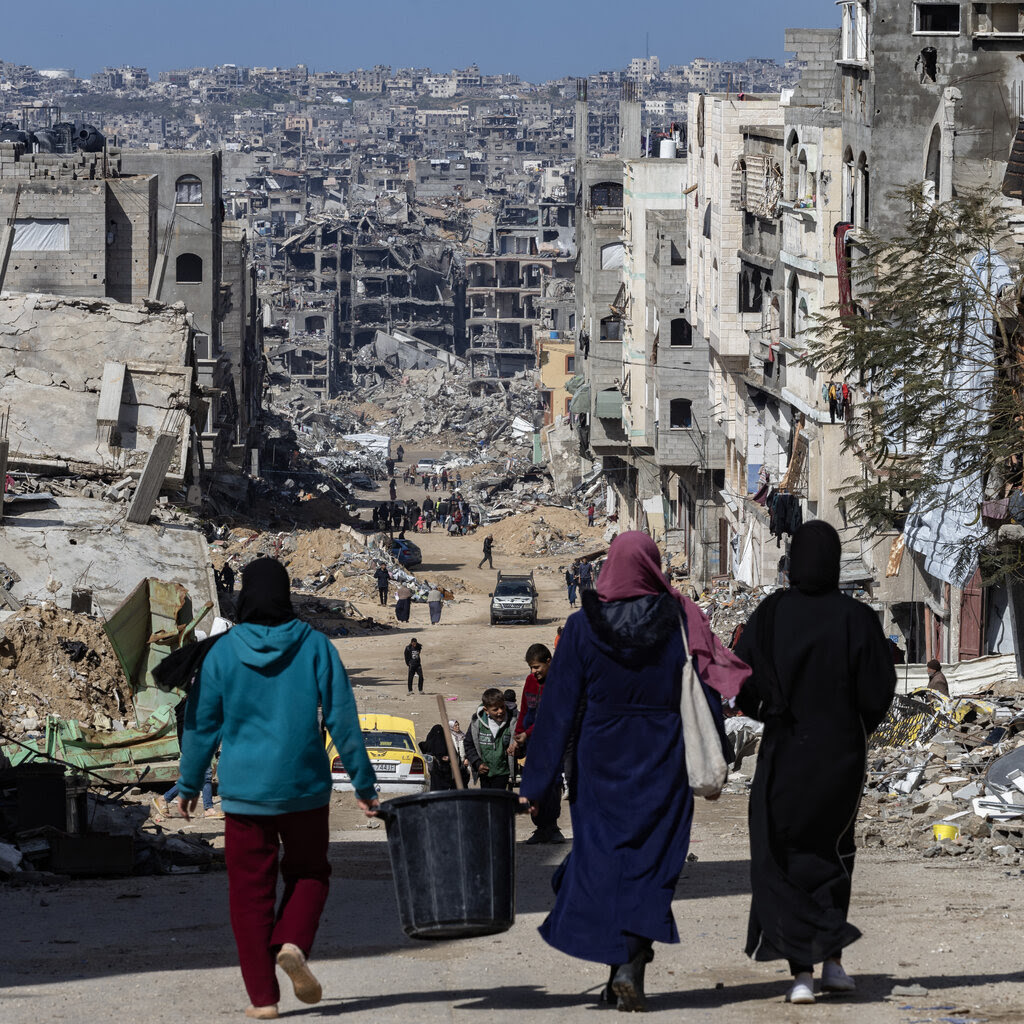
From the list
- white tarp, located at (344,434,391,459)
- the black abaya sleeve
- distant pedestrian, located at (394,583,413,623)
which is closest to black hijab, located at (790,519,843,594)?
the black abaya sleeve

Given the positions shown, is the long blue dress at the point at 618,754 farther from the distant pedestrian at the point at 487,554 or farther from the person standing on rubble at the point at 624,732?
the distant pedestrian at the point at 487,554

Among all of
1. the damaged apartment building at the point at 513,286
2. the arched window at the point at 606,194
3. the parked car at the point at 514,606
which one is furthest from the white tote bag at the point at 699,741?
the damaged apartment building at the point at 513,286

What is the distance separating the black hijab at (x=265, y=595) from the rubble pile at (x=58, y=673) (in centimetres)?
1288

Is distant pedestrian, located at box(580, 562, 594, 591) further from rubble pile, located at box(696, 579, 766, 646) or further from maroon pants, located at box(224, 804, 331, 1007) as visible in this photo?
maroon pants, located at box(224, 804, 331, 1007)

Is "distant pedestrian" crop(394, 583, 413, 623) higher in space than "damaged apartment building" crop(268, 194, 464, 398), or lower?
lower

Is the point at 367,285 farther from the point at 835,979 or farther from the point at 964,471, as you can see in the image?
the point at 835,979

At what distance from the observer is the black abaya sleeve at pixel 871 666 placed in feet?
21.6

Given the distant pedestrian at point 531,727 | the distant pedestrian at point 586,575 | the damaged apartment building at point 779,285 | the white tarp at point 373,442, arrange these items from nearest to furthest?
the distant pedestrian at point 531,727 → the damaged apartment building at point 779,285 → the distant pedestrian at point 586,575 → the white tarp at point 373,442

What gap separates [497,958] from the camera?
7.50 metres

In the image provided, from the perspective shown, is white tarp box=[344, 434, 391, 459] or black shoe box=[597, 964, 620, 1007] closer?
black shoe box=[597, 964, 620, 1007]

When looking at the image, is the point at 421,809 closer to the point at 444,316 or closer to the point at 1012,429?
the point at 1012,429

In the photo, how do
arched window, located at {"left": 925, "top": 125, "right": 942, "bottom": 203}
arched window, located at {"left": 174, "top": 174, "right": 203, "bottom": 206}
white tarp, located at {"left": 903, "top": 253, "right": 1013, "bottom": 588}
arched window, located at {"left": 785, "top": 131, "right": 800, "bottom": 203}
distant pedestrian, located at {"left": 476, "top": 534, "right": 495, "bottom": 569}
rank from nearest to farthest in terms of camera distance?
white tarp, located at {"left": 903, "top": 253, "right": 1013, "bottom": 588} < arched window, located at {"left": 925, "top": 125, "right": 942, "bottom": 203} < arched window, located at {"left": 785, "top": 131, "right": 800, "bottom": 203} < distant pedestrian, located at {"left": 476, "top": 534, "right": 495, "bottom": 569} < arched window, located at {"left": 174, "top": 174, "right": 203, "bottom": 206}

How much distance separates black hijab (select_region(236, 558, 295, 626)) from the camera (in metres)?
6.49

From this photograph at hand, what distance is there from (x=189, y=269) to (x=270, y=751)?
61278 mm
